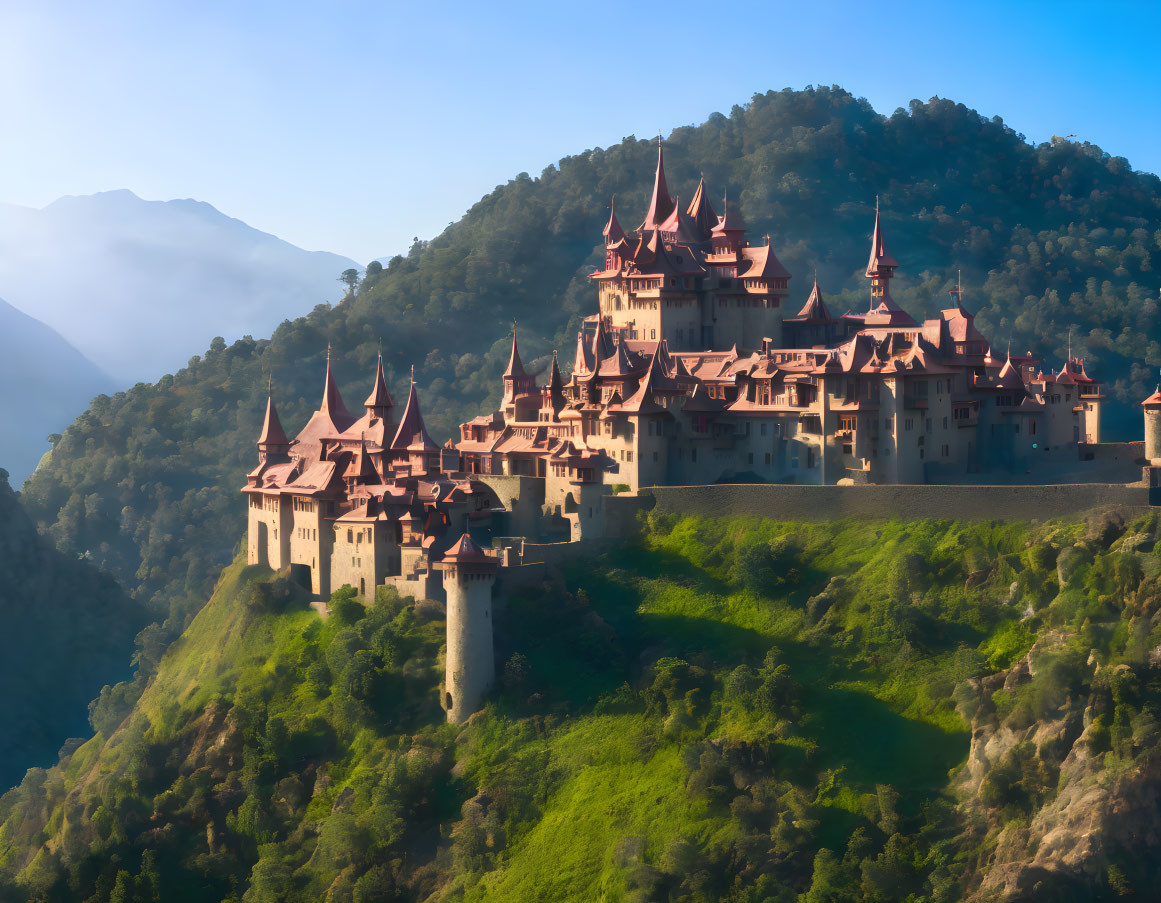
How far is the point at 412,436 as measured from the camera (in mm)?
79938

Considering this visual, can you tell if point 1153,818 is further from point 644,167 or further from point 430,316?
point 644,167

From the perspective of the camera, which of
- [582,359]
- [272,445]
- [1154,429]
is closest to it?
[1154,429]

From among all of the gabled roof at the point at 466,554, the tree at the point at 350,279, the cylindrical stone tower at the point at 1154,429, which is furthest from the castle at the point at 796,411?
the tree at the point at 350,279

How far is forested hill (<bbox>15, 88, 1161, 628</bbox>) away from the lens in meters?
134

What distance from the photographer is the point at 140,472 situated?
13862 centimetres

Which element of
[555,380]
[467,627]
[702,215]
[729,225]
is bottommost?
[467,627]

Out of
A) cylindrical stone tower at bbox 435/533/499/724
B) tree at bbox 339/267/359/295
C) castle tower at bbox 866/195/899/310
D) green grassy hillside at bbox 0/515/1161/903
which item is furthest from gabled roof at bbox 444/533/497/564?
tree at bbox 339/267/359/295

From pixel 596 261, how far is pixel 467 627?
8876cm

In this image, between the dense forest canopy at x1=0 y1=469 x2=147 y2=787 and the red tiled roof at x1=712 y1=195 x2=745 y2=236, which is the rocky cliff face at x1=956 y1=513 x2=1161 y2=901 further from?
the dense forest canopy at x1=0 y1=469 x2=147 y2=787

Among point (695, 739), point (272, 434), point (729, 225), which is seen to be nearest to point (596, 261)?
point (729, 225)

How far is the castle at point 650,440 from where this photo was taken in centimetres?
7238

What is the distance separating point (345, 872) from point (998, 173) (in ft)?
382

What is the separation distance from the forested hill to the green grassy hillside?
1927 inches

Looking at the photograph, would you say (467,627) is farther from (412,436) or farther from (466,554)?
(412,436)
